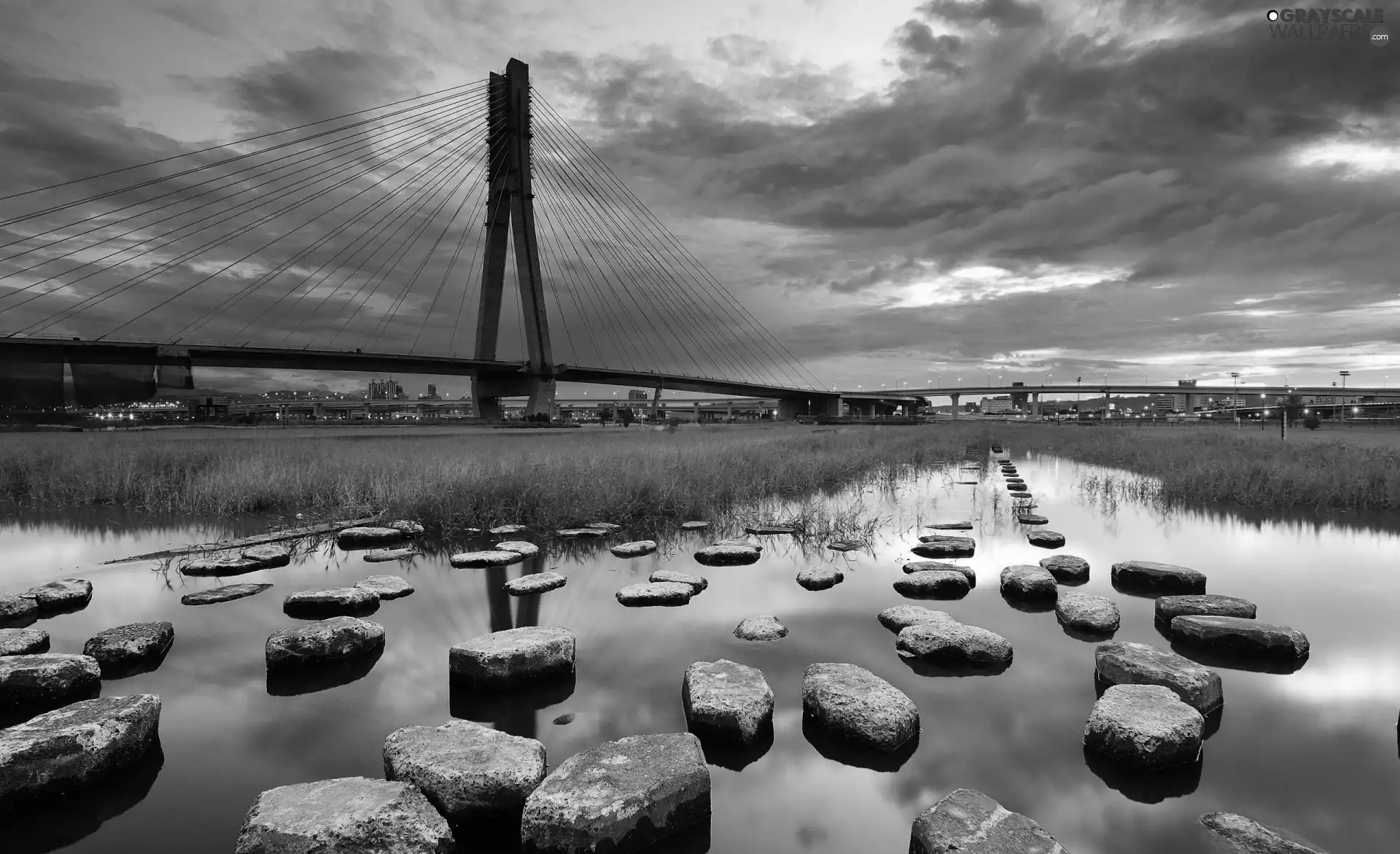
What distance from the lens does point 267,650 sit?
145 inches

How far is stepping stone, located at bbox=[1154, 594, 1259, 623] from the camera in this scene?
4480 millimetres

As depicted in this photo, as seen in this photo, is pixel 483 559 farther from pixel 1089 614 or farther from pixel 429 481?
pixel 1089 614

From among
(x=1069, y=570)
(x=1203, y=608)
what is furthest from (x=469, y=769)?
(x=1069, y=570)

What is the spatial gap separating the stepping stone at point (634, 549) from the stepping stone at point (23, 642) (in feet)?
14.7

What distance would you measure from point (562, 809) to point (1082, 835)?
188 cm

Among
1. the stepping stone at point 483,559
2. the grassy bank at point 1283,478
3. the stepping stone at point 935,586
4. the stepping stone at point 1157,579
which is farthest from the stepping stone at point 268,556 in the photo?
the grassy bank at point 1283,478

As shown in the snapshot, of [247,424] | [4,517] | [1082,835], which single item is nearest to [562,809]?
[1082,835]

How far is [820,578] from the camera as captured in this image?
5.58m

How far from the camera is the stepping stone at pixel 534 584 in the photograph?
537 cm

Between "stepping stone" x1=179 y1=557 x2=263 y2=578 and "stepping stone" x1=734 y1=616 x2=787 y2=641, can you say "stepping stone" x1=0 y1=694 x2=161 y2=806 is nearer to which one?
"stepping stone" x1=734 y1=616 x2=787 y2=641

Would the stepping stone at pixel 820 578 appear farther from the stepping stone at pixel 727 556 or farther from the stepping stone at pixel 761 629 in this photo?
the stepping stone at pixel 761 629

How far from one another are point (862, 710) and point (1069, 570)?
4.11 meters

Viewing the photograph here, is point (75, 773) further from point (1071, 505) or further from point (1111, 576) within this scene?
point (1071, 505)

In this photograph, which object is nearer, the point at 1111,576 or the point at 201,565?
the point at 1111,576
